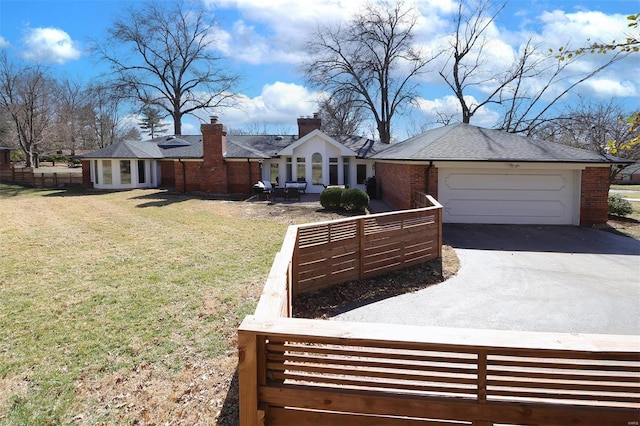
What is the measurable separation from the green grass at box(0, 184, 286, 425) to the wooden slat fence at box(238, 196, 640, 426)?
64.9 inches

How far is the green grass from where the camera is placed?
3.79 meters

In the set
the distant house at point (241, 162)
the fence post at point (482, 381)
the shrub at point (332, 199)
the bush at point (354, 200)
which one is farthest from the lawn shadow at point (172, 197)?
the fence post at point (482, 381)

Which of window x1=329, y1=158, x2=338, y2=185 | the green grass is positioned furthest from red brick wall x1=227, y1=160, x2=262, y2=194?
the green grass

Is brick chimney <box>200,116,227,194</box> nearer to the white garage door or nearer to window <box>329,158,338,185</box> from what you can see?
window <box>329,158,338,185</box>

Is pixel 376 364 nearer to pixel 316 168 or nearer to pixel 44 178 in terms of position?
pixel 316 168

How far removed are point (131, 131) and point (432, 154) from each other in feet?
165

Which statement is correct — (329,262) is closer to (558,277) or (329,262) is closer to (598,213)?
(558,277)

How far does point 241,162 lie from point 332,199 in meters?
8.51

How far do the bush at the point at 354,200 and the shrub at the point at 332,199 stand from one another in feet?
0.91

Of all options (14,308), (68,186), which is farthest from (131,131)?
(14,308)

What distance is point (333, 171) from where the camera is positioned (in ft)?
74.7

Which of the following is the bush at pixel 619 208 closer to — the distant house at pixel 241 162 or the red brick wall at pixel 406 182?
the red brick wall at pixel 406 182

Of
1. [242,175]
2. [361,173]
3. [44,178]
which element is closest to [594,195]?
[361,173]

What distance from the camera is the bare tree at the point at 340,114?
33.6 meters
